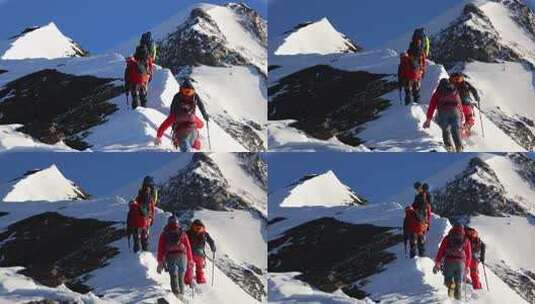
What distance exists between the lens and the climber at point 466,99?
36.0 ft

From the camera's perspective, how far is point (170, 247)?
10500 mm

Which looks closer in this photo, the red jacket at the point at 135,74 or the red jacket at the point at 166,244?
the red jacket at the point at 166,244

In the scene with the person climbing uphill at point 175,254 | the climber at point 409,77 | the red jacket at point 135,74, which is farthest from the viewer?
the climber at point 409,77

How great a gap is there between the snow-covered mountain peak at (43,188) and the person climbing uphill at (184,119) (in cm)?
92

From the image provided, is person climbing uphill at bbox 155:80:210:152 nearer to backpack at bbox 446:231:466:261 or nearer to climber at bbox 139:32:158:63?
climber at bbox 139:32:158:63

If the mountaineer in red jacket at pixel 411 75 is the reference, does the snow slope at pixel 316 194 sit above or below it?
below

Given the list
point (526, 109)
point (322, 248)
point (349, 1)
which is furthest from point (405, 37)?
point (322, 248)

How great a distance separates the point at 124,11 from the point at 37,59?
966 mm

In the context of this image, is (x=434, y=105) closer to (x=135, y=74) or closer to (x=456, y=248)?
(x=456, y=248)

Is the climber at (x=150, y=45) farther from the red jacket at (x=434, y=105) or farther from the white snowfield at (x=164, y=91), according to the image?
the red jacket at (x=434, y=105)

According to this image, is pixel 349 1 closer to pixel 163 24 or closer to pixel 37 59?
pixel 163 24

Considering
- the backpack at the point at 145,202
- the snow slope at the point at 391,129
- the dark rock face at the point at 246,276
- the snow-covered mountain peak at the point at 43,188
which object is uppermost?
the snow slope at the point at 391,129

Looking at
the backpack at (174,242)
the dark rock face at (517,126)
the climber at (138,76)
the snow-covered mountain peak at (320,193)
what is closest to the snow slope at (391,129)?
the dark rock face at (517,126)

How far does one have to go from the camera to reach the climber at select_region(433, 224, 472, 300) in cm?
1051
